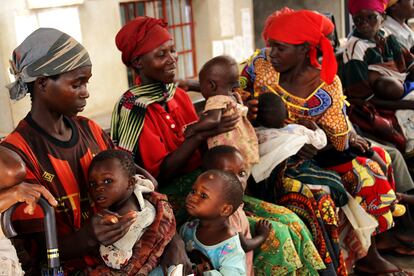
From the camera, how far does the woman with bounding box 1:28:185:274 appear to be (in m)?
2.43

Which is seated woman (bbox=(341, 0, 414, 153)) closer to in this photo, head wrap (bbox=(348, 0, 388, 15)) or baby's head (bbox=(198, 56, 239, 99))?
head wrap (bbox=(348, 0, 388, 15))

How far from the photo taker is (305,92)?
3.84m

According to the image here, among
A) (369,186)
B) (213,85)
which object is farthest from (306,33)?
(369,186)

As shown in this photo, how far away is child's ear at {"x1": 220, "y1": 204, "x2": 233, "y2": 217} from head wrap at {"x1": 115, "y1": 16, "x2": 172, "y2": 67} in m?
1.01

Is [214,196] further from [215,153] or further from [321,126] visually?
[321,126]

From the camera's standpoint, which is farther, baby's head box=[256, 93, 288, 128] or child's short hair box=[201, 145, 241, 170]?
baby's head box=[256, 93, 288, 128]

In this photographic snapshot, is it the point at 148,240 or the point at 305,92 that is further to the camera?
the point at 305,92

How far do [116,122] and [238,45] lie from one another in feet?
10.3

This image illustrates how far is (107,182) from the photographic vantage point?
2.44 meters

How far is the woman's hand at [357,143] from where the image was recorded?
4.02 m

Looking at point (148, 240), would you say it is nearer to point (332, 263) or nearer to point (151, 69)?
point (151, 69)

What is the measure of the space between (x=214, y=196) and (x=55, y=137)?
0.73m

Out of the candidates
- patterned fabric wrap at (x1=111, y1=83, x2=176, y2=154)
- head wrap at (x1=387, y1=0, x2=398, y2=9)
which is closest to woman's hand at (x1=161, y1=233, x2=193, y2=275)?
patterned fabric wrap at (x1=111, y1=83, x2=176, y2=154)

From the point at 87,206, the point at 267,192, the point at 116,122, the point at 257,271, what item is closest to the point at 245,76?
the point at 267,192
